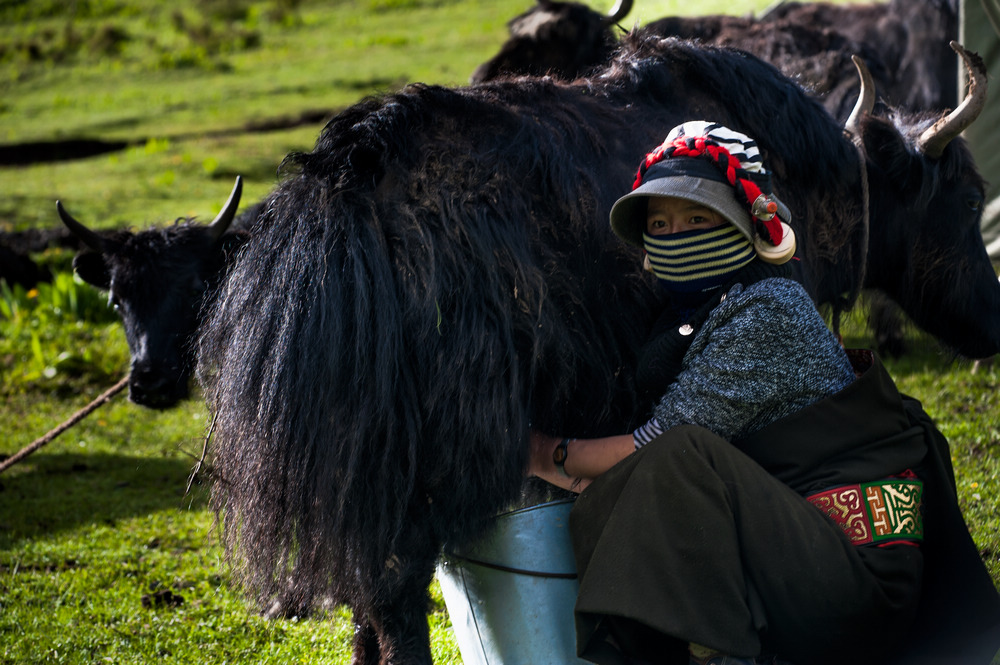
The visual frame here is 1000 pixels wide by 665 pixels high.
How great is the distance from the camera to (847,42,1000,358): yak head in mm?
3143

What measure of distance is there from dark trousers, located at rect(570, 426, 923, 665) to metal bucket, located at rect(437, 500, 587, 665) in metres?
0.17

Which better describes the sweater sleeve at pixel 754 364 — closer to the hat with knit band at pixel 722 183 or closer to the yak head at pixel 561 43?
the hat with knit band at pixel 722 183

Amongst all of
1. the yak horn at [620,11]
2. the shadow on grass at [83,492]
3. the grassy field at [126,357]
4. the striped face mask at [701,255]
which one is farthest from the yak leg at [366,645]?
the yak horn at [620,11]

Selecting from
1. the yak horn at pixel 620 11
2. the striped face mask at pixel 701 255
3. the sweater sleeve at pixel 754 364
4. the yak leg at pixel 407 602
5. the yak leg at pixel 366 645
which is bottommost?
the yak leg at pixel 366 645

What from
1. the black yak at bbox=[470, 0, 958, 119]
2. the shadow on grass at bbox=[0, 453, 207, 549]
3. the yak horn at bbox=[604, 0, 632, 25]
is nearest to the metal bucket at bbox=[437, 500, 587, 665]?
the shadow on grass at bbox=[0, 453, 207, 549]

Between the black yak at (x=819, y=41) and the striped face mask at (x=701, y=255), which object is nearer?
the striped face mask at (x=701, y=255)

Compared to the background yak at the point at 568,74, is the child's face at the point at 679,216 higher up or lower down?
higher up

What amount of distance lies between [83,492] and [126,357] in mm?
2351

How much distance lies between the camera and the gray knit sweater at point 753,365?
84.1 inches

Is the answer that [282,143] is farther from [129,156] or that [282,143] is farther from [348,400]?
[348,400]

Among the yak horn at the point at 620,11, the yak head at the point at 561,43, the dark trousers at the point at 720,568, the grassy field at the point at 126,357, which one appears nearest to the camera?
the dark trousers at the point at 720,568

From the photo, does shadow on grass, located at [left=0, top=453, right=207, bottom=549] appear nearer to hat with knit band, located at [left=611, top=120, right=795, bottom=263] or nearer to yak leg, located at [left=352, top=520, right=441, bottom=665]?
yak leg, located at [left=352, top=520, right=441, bottom=665]

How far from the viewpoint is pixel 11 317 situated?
26.7 feet

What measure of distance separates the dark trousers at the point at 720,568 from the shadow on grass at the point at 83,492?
283cm
